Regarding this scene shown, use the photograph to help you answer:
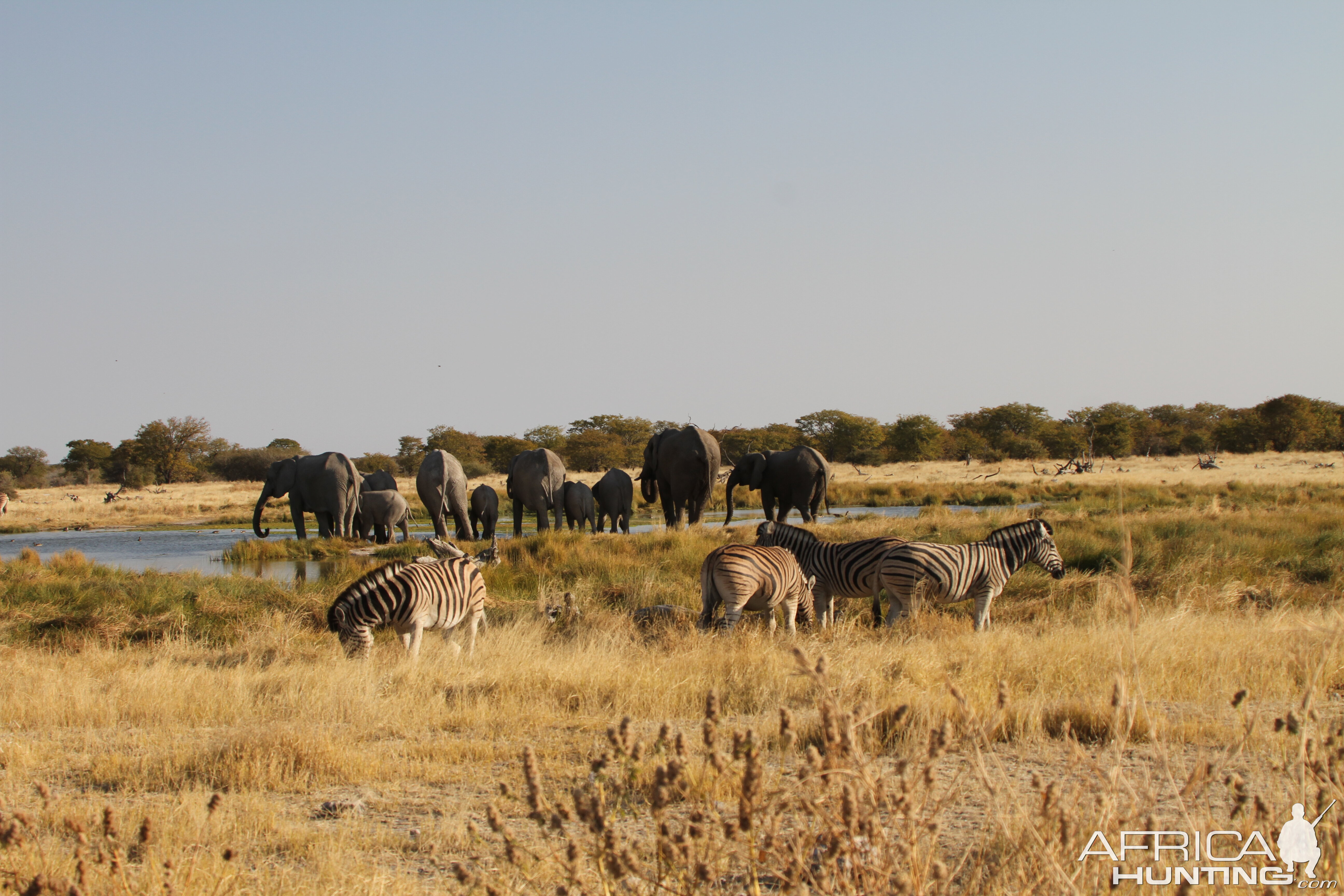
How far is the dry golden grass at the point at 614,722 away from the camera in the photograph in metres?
3.25

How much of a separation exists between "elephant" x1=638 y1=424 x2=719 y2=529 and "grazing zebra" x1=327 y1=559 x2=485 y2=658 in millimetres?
10298

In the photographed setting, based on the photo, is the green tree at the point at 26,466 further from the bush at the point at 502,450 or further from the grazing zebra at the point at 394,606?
the grazing zebra at the point at 394,606

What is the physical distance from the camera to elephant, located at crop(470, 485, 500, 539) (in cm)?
2470

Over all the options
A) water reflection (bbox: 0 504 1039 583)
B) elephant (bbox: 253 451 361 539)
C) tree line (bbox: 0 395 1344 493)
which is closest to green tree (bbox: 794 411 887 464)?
tree line (bbox: 0 395 1344 493)

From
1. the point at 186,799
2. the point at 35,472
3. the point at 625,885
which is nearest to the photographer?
the point at 625,885

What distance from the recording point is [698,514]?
20.3m

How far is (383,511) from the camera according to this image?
2378cm

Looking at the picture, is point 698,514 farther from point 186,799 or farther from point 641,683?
point 186,799

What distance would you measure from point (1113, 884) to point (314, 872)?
9.12 feet

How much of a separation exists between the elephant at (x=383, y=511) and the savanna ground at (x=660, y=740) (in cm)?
1026

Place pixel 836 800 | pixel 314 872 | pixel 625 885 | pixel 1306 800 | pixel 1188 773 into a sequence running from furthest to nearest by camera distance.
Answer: pixel 1188 773 < pixel 1306 800 < pixel 314 872 < pixel 836 800 < pixel 625 885

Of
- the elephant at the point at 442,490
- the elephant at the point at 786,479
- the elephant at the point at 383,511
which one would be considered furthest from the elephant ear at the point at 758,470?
the elephant at the point at 383,511

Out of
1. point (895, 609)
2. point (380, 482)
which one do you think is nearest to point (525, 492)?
point (380, 482)

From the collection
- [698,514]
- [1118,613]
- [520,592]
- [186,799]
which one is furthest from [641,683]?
[698,514]
